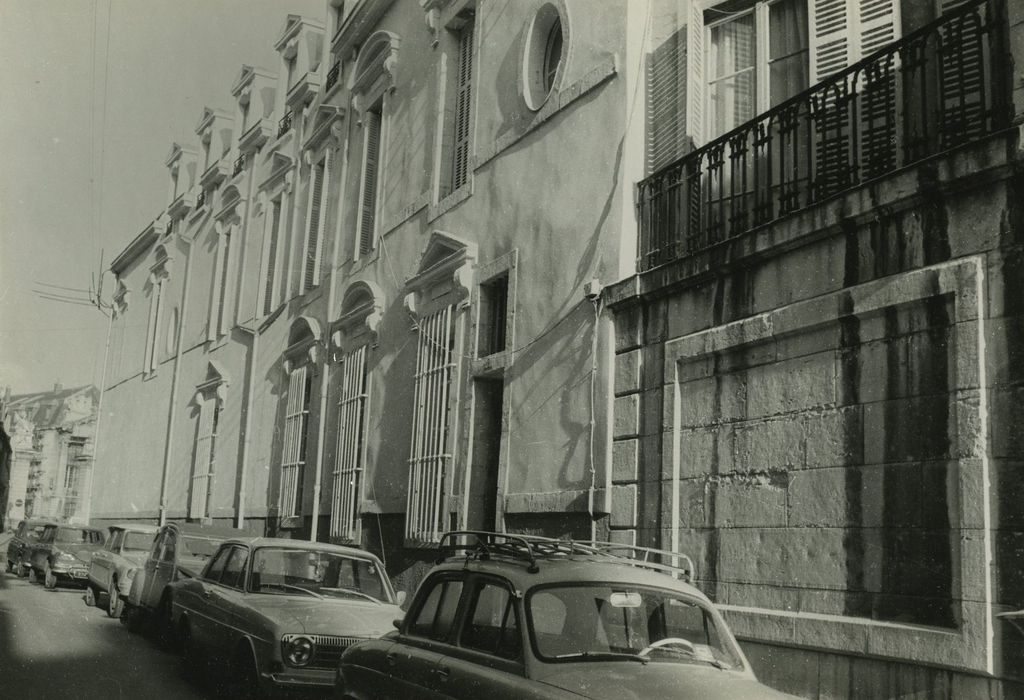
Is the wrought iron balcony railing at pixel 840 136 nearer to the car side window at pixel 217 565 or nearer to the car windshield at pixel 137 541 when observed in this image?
the car side window at pixel 217 565

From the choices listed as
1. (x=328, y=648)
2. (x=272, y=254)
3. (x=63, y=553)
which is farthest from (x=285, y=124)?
(x=328, y=648)

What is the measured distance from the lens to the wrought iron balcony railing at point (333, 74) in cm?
2047

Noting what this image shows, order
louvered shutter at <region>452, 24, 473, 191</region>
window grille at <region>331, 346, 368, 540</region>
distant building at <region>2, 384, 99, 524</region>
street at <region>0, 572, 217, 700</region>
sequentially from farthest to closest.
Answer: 1. distant building at <region>2, 384, 99, 524</region>
2. window grille at <region>331, 346, 368, 540</region>
3. louvered shutter at <region>452, 24, 473, 191</region>
4. street at <region>0, 572, 217, 700</region>

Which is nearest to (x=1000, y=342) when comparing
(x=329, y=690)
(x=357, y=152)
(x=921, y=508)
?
(x=921, y=508)

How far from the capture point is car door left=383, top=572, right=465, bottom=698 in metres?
5.31

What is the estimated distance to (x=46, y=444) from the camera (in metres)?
63.4

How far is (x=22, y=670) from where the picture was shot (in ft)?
31.1

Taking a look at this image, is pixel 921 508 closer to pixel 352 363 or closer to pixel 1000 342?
pixel 1000 342

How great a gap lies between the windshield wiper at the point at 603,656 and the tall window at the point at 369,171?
13881mm

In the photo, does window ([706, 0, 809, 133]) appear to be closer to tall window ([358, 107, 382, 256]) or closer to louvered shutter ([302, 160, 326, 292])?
tall window ([358, 107, 382, 256])

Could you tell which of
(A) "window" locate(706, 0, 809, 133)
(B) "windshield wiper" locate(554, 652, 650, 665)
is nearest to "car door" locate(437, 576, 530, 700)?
(B) "windshield wiper" locate(554, 652, 650, 665)

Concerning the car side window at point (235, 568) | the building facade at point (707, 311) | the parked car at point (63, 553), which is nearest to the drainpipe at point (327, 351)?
the building facade at point (707, 311)

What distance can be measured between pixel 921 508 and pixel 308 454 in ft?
45.8

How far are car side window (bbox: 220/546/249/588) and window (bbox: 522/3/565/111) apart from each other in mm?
6465
